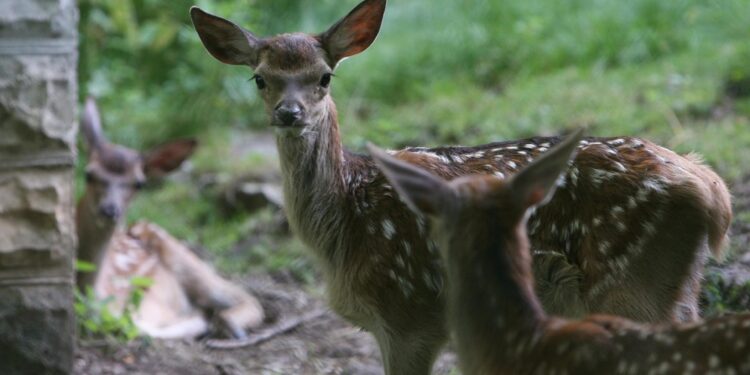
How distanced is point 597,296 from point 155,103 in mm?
8173

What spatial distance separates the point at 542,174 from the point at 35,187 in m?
3.20

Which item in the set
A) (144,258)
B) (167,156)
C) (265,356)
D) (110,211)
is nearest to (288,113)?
(265,356)

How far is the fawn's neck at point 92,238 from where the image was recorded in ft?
26.9

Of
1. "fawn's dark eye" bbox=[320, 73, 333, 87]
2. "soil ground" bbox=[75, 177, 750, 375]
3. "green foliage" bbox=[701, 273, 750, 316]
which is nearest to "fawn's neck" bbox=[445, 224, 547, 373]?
"fawn's dark eye" bbox=[320, 73, 333, 87]

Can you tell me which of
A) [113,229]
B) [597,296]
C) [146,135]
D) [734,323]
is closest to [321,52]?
[597,296]

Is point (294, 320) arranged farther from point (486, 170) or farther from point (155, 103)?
point (155, 103)

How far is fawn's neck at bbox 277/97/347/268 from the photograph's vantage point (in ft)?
18.0

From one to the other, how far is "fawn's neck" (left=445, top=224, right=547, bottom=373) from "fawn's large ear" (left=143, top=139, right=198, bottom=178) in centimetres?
488

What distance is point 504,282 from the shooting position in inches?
158

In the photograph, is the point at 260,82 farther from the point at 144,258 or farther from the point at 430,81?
the point at 430,81

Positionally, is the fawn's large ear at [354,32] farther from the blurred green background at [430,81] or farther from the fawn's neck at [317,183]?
the blurred green background at [430,81]

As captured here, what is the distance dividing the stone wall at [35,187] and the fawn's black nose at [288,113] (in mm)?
1498

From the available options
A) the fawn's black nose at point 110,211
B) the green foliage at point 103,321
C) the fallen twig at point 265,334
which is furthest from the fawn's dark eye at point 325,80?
the fawn's black nose at point 110,211

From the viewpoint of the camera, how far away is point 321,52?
18.4 feet
